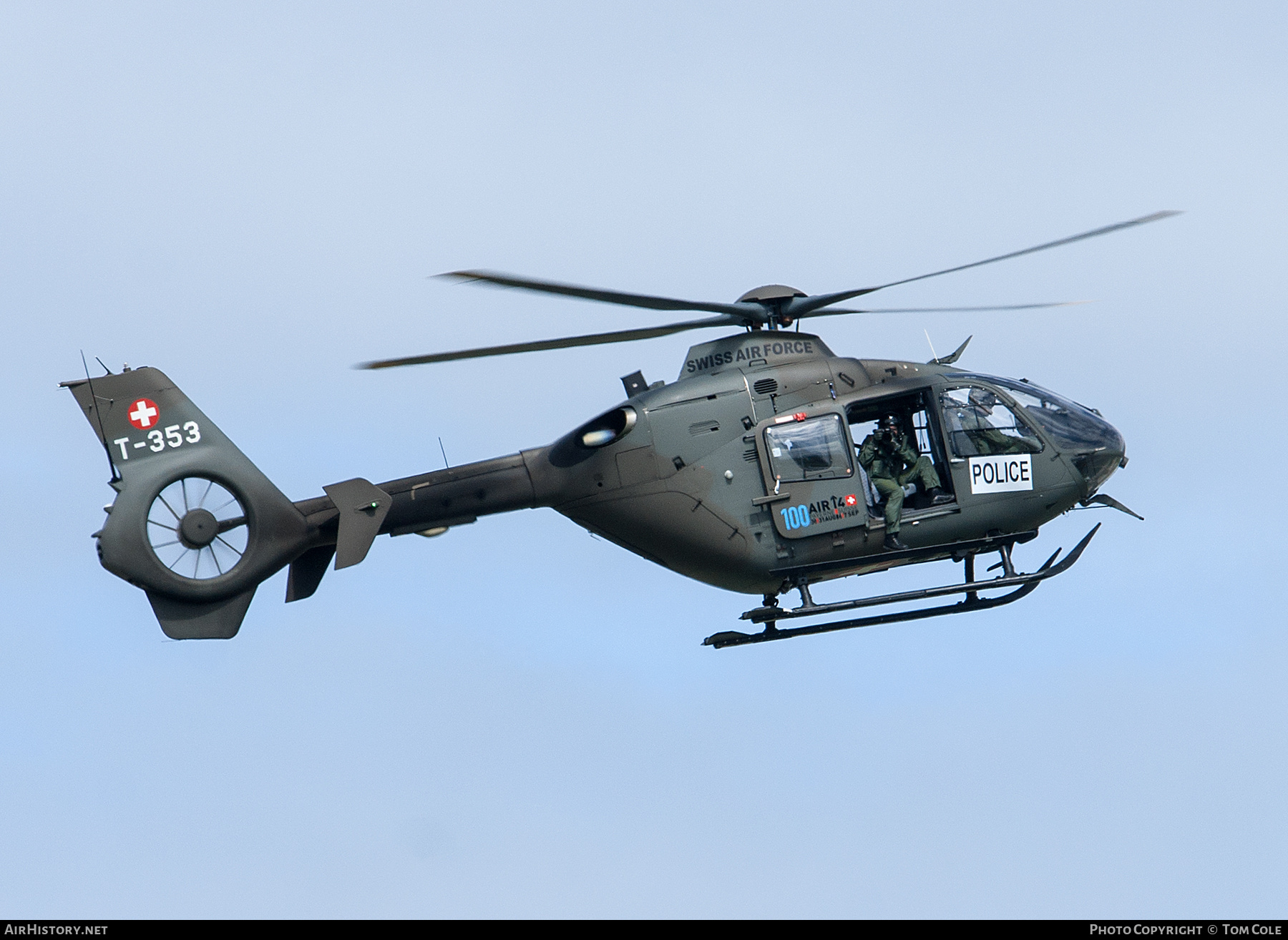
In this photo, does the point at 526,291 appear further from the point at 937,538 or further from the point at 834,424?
the point at 937,538

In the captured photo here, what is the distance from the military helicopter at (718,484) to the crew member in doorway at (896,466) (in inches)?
5.5

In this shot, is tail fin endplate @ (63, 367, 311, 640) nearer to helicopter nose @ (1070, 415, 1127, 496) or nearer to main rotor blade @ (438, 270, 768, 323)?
main rotor blade @ (438, 270, 768, 323)

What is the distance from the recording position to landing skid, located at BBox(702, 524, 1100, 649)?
23.2 metres

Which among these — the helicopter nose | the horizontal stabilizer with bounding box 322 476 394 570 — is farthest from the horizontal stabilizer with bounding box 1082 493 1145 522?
the horizontal stabilizer with bounding box 322 476 394 570

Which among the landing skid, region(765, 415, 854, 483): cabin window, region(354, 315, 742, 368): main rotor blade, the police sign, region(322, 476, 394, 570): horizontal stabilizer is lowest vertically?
the landing skid

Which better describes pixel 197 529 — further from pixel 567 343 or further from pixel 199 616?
pixel 567 343

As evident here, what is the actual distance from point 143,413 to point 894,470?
10.1 metres

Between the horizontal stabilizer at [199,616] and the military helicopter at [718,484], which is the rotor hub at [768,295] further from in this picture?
the horizontal stabilizer at [199,616]

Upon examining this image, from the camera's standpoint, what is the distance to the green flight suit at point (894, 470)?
2339cm

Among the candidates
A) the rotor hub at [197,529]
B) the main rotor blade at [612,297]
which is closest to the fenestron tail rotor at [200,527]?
the rotor hub at [197,529]

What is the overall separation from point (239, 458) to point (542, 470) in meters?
4.00

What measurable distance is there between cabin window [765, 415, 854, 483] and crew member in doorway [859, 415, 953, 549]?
0.43 meters

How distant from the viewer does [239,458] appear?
22.9 metres
